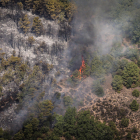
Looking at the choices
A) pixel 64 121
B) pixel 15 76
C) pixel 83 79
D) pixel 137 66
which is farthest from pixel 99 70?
pixel 15 76

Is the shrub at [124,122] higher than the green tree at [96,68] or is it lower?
A: lower

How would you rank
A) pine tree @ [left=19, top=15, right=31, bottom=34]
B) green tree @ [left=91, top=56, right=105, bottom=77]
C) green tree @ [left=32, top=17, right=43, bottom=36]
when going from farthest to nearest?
green tree @ [left=91, top=56, right=105, bottom=77], green tree @ [left=32, top=17, right=43, bottom=36], pine tree @ [left=19, top=15, right=31, bottom=34]

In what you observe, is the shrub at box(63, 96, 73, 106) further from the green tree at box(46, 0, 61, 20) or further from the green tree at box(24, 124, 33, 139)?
the green tree at box(46, 0, 61, 20)

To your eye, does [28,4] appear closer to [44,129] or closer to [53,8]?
[53,8]

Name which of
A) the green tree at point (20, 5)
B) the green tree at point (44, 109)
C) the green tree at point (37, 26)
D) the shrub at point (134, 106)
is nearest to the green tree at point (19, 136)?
the green tree at point (44, 109)

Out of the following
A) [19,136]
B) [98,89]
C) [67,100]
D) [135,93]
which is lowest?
[19,136]

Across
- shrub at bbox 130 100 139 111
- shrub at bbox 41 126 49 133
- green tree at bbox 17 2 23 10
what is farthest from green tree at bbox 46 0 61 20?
shrub at bbox 130 100 139 111

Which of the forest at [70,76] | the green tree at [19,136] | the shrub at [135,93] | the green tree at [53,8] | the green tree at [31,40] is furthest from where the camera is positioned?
the green tree at [53,8]

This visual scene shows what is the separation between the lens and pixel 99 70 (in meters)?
84.7

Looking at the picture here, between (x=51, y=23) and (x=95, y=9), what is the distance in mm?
23250

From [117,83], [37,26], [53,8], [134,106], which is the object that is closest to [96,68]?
[117,83]

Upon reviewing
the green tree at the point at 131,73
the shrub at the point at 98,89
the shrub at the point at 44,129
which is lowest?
the shrub at the point at 44,129

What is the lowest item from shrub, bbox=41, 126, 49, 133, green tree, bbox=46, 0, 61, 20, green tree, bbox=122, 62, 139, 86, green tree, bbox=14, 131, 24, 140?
shrub, bbox=41, 126, 49, 133

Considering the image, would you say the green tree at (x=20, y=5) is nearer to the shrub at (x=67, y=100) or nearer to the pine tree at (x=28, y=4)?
the pine tree at (x=28, y=4)
